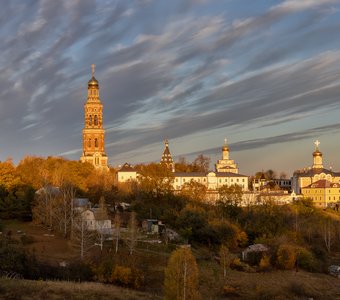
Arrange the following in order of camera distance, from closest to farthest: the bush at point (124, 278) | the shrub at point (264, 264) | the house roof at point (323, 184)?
the bush at point (124, 278) → the shrub at point (264, 264) → the house roof at point (323, 184)

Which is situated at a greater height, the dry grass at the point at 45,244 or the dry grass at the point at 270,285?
the dry grass at the point at 45,244

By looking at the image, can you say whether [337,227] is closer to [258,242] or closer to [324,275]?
[258,242]

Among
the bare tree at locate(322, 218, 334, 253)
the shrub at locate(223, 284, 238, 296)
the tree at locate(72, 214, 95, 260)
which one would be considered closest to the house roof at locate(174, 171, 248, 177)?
the bare tree at locate(322, 218, 334, 253)

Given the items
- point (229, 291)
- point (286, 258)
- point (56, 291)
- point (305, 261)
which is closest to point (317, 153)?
point (305, 261)

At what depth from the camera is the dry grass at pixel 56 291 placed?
2869 cm

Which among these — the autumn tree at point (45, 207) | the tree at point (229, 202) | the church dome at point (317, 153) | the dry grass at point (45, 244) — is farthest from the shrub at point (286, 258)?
the church dome at point (317, 153)

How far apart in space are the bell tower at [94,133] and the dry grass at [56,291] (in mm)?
67487

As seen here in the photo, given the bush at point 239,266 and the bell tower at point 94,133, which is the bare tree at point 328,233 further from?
the bell tower at point 94,133

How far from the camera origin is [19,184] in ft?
205

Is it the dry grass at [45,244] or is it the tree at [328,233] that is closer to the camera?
the dry grass at [45,244]

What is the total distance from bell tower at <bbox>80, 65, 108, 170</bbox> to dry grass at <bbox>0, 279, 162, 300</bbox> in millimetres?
67487

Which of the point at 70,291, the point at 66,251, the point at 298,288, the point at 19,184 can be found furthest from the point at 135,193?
the point at 70,291

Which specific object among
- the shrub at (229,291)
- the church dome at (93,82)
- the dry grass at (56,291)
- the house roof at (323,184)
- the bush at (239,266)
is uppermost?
the church dome at (93,82)

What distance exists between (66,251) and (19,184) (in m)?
20.7
